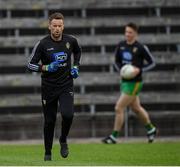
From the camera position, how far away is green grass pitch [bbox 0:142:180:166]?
9453mm

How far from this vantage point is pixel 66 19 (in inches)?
719

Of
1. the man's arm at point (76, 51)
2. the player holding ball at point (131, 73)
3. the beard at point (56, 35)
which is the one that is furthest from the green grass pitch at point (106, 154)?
the beard at point (56, 35)

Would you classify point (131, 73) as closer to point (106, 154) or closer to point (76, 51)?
point (106, 154)

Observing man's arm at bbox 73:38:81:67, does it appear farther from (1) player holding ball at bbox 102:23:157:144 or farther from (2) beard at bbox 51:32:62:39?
(1) player holding ball at bbox 102:23:157:144

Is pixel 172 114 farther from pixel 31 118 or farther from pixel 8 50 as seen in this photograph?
pixel 8 50

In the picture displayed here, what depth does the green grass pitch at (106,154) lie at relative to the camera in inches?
372

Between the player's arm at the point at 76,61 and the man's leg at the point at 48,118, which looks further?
the man's leg at the point at 48,118

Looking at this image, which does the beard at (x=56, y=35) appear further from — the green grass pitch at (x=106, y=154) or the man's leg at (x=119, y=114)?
the man's leg at (x=119, y=114)

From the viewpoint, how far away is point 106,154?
1098 centimetres

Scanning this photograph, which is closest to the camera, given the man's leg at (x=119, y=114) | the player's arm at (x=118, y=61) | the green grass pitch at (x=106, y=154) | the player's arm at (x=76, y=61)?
the player's arm at (x=76, y=61)

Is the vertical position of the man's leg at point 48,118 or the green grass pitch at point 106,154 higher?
the man's leg at point 48,118

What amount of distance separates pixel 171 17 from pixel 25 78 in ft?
11.6

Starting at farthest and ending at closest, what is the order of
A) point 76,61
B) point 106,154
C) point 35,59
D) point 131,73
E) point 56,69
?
1. point 131,73
2. point 106,154
3. point 76,61
4. point 35,59
5. point 56,69

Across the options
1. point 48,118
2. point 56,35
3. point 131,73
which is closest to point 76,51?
point 56,35
